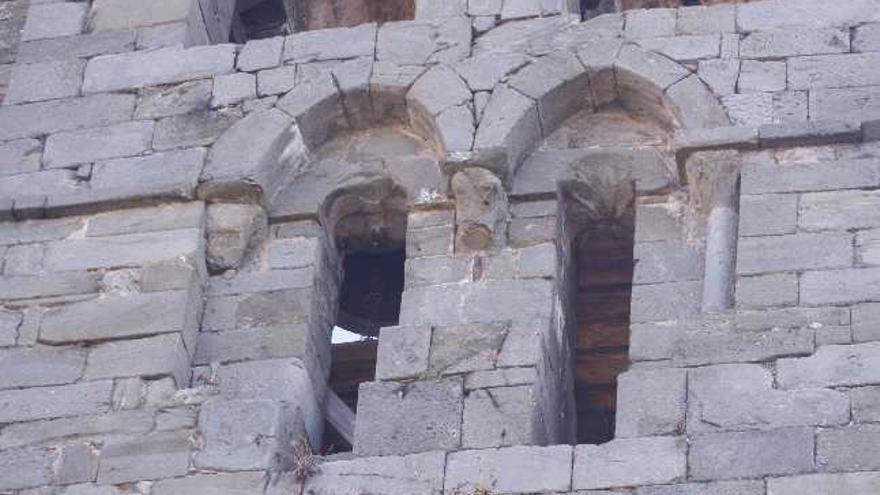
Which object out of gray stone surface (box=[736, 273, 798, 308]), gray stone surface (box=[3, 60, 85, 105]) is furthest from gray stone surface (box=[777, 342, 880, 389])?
gray stone surface (box=[3, 60, 85, 105])

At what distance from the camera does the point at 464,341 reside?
1633 cm

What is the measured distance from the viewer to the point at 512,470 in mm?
15562

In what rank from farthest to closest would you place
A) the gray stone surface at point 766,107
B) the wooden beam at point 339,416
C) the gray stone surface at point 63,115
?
1. the gray stone surface at point 63,115
2. the gray stone surface at point 766,107
3. the wooden beam at point 339,416

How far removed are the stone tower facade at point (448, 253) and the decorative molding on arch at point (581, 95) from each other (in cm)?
2

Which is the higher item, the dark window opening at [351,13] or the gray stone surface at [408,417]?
the dark window opening at [351,13]

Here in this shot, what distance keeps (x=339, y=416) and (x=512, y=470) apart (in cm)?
160

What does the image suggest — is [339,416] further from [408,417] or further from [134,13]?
[134,13]

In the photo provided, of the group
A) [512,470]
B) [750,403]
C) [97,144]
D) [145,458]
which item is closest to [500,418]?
[512,470]

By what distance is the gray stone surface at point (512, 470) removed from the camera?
15.5 m

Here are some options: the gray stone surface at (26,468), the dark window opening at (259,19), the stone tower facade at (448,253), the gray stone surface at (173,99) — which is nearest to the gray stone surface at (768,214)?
the stone tower facade at (448,253)

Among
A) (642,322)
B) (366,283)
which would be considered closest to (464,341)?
(642,322)

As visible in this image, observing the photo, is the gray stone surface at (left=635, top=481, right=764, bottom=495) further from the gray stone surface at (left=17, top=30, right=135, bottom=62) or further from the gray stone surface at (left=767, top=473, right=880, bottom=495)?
the gray stone surface at (left=17, top=30, right=135, bottom=62)

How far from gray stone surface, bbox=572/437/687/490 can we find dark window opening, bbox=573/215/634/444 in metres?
1.74

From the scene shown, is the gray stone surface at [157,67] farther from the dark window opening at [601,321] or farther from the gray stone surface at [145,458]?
the gray stone surface at [145,458]
